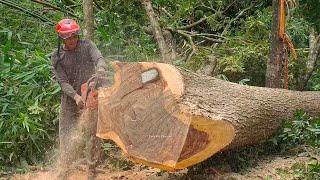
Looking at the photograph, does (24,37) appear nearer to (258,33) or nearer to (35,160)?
(35,160)

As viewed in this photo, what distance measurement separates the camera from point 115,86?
180 inches

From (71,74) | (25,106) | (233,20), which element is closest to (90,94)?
(71,74)

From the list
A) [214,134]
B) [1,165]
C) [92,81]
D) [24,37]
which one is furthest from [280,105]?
[24,37]

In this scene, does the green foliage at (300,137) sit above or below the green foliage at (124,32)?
below

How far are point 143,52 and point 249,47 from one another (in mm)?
1620

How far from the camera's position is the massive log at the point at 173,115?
154 inches

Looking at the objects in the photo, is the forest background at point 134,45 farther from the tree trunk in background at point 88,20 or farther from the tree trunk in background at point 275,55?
the tree trunk in background at point 88,20

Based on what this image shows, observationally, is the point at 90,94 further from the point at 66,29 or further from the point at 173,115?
the point at 173,115

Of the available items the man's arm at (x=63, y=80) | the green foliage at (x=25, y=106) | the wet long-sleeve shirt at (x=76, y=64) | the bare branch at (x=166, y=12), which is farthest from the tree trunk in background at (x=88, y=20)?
the bare branch at (x=166, y=12)

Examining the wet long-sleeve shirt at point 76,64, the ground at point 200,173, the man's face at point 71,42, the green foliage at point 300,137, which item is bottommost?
the ground at point 200,173

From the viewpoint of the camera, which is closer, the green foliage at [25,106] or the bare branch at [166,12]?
the green foliage at [25,106]

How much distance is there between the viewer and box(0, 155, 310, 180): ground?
468 centimetres

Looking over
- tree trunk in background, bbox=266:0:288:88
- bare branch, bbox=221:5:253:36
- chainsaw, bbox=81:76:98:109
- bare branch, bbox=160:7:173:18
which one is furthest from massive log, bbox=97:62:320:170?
bare branch, bbox=160:7:173:18

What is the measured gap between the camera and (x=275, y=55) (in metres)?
6.12
